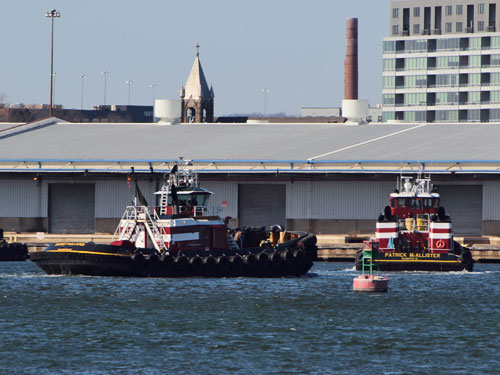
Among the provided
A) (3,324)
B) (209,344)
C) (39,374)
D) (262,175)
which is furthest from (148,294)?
(262,175)

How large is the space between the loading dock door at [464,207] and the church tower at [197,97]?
8250cm

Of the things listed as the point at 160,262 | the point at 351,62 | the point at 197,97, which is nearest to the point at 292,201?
the point at 160,262

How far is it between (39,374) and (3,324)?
9353 millimetres

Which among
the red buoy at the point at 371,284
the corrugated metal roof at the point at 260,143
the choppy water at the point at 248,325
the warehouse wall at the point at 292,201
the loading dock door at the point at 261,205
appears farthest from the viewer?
the loading dock door at the point at 261,205

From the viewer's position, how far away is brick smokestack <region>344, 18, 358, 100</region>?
148750 millimetres

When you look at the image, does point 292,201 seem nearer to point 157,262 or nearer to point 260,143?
point 260,143

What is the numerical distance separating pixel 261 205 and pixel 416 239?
19.3m

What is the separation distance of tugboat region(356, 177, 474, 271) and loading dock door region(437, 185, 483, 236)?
532 inches

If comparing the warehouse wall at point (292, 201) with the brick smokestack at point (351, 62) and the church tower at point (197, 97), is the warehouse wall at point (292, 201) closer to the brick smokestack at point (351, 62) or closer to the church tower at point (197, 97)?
the brick smokestack at point (351, 62)

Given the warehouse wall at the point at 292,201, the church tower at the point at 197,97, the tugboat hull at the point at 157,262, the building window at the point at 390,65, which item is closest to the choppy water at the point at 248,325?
the tugboat hull at the point at 157,262

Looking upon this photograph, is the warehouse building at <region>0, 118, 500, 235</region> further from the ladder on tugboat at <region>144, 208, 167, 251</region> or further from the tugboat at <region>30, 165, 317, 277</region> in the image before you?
the ladder on tugboat at <region>144, 208, 167, 251</region>

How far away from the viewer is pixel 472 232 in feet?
247

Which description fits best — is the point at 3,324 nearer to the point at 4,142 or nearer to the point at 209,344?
the point at 209,344

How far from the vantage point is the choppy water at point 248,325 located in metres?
36.7
